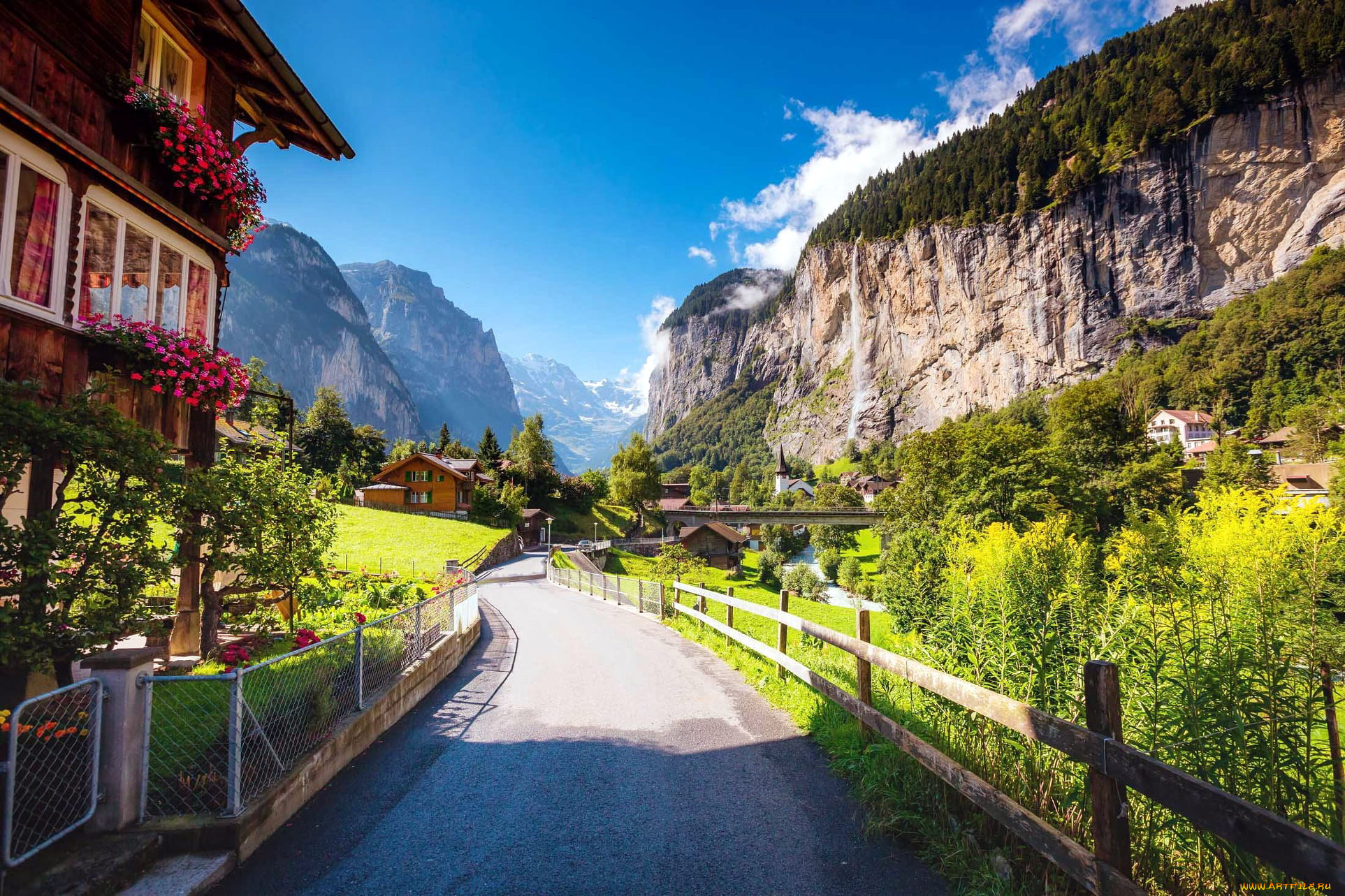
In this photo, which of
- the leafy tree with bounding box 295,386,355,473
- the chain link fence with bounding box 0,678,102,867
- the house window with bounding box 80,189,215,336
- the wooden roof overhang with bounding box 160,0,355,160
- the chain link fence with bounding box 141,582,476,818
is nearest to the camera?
the chain link fence with bounding box 0,678,102,867

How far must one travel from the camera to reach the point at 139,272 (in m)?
6.83

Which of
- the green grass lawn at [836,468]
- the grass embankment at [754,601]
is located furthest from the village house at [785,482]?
the grass embankment at [754,601]

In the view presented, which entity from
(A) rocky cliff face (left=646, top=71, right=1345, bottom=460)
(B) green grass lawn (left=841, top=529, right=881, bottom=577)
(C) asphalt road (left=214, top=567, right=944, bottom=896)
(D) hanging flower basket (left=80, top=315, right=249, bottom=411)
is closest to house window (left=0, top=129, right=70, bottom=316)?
(D) hanging flower basket (left=80, top=315, right=249, bottom=411)

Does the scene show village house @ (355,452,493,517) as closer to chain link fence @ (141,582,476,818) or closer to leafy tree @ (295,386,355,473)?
leafy tree @ (295,386,355,473)

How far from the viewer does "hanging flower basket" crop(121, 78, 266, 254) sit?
660 cm

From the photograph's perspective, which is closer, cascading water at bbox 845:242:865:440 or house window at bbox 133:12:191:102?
house window at bbox 133:12:191:102

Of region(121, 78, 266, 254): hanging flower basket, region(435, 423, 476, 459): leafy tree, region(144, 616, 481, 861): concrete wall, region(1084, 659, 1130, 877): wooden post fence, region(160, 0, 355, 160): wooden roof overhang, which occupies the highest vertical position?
region(435, 423, 476, 459): leafy tree

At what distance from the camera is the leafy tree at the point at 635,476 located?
73.6 metres

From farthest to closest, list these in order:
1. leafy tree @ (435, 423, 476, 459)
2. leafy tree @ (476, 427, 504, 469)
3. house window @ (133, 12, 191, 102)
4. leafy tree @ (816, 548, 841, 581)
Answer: leafy tree @ (435, 423, 476, 459) → leafy tree @ (476, 427, 504, 469) → leafy tree @ (816, 548, 841, 581) → house window @ (133, 12, 191, 102)

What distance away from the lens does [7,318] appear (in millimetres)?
5219

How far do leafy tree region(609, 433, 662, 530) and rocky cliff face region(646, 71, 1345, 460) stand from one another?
94.9 m

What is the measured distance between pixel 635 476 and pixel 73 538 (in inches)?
2731

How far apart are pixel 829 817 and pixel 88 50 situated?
10.3 m

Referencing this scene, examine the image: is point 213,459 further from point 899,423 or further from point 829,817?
point 899,423
